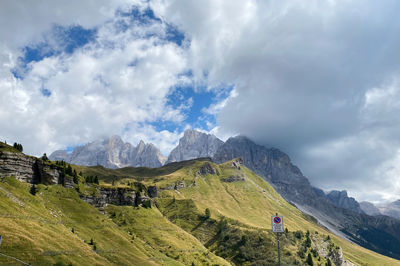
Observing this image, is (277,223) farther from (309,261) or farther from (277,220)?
(309,261)

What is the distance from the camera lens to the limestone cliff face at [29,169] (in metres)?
117

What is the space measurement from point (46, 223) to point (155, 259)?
4703 cm

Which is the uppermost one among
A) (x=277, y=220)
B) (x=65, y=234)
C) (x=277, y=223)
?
(x=277, y=220)

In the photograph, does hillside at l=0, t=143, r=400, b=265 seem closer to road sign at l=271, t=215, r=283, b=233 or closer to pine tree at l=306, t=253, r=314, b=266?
pine tree at l=306, t=253, r=314, b=266

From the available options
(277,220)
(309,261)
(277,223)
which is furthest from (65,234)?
(309,261)

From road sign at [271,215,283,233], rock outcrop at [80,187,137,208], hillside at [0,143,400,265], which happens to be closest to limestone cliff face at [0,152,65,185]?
hillside at [0,143,400,265]

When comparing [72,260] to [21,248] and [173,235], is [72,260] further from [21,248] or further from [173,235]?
[173,235]

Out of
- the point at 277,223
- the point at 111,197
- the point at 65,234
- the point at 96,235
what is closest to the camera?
the point at 277,223

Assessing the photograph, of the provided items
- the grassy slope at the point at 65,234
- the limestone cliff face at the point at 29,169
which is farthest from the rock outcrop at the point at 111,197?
the limestone cliff face at the point at 29,169

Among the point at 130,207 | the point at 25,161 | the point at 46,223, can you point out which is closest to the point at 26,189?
the point at 25,161

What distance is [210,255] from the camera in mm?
158750

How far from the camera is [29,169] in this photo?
12912cm

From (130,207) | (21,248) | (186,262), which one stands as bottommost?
(186,262)

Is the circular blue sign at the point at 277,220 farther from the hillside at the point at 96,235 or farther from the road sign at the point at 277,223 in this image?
the hillside at the point at 96,235
